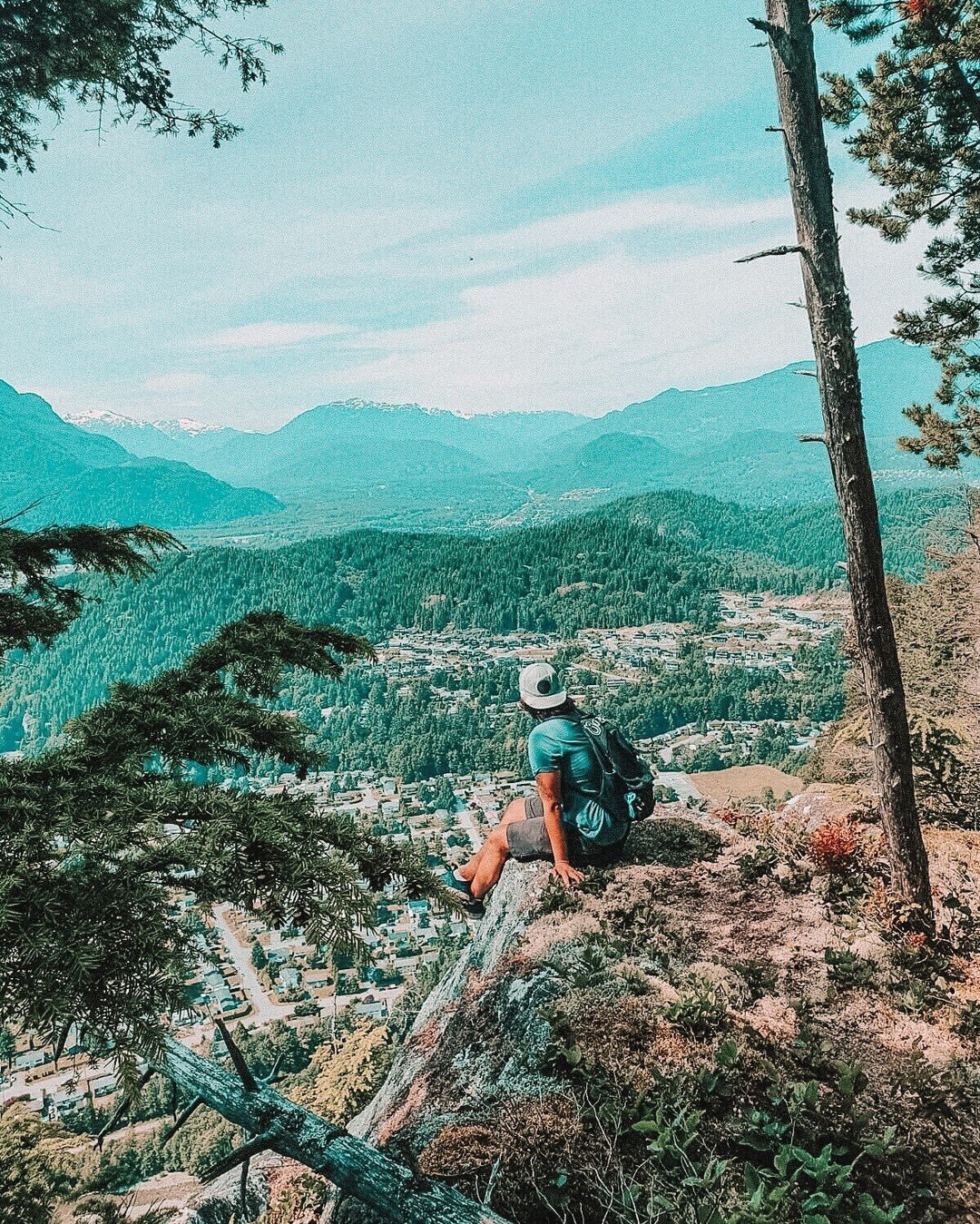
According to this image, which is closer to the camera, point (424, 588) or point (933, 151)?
point (933, 151)

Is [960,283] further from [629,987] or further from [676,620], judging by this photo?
[676,620]

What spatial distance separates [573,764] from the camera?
5.77m

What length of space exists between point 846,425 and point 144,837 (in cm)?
488

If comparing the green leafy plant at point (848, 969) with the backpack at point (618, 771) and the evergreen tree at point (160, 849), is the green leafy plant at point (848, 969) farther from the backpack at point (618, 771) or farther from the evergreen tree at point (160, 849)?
the evergreen tree at point (160, 849)

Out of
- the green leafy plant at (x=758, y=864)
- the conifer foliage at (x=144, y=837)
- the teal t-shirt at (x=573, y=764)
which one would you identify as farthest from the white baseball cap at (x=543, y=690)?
the conifer foliage at (x=144, y=837)

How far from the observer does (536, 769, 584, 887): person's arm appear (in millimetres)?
5648

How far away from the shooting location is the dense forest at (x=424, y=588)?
144 meters

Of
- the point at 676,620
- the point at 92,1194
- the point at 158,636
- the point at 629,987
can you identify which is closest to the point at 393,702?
the point at 676,620

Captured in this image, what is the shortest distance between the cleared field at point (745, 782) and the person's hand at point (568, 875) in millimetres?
40897

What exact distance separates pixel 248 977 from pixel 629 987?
47.9 m

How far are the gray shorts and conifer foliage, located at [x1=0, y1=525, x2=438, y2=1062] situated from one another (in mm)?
2770

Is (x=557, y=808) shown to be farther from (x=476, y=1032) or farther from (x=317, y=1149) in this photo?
(x=317, y=1149)

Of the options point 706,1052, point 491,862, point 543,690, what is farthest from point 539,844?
point 706,1052

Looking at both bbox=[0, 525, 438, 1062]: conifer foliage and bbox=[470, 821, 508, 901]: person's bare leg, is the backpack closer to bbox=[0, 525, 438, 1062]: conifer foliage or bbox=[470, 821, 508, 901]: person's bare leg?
bbox=[470, 821, 508, 901]: person's bare leg
